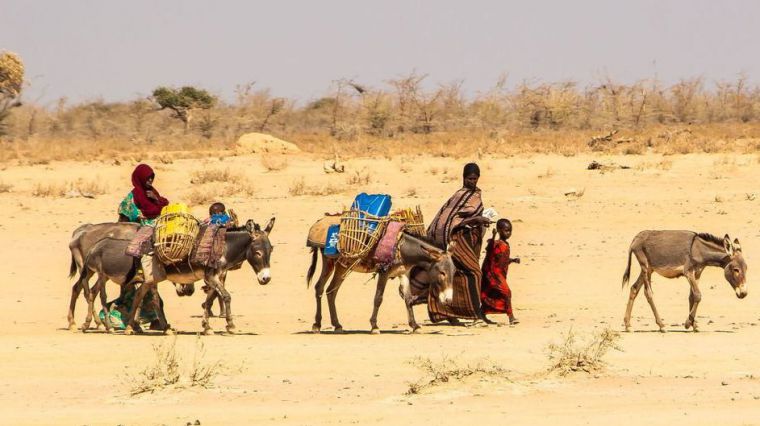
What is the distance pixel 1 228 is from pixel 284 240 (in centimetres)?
593

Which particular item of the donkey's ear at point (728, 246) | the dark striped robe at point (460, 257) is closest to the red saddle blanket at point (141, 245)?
the dark striped robe at point (460, 257)

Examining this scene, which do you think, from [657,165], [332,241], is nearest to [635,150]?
[657,165]

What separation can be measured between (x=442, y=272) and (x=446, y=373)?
3.82 metres

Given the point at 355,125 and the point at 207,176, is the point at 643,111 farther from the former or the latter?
the point at 207,176

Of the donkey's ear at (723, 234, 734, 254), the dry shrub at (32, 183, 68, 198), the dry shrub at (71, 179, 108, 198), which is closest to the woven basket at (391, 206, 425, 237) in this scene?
the donkey's ear at (723, 234, 734, 254)

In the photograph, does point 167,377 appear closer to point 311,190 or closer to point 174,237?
point 174,237

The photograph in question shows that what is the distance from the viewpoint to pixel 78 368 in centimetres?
1328

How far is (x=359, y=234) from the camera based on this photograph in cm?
1555

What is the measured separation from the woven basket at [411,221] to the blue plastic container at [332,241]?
0.71 m

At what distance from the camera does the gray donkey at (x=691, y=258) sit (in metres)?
16.0

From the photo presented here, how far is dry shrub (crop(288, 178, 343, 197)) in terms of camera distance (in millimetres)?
29234

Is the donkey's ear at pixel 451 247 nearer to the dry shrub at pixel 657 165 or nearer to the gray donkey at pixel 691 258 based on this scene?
the gray donkey at pixel 691 258

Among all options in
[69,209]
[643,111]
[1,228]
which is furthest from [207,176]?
[643,111]

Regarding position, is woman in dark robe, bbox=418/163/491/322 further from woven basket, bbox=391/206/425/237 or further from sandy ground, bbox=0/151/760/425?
sandy ground, bbox=0/151/760/425
